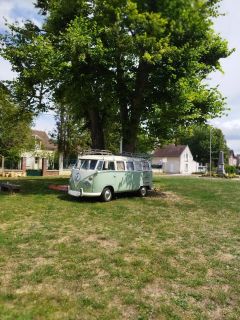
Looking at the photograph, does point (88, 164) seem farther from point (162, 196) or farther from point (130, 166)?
point (162, 196)

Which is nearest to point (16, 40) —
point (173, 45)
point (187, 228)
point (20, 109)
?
point (20, 109)

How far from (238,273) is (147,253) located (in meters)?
2.35

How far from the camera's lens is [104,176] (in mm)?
17188

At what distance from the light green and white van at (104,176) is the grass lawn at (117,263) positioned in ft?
5.78

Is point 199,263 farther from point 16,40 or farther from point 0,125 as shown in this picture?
point 0,125

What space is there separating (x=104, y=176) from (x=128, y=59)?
27.0ft

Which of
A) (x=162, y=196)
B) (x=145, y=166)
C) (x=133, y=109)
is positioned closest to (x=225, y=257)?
(x=162, y=196)

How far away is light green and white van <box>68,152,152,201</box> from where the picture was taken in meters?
16.8

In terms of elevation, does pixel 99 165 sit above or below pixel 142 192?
above

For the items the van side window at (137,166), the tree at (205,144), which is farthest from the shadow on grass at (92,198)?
the tree at (205,144)

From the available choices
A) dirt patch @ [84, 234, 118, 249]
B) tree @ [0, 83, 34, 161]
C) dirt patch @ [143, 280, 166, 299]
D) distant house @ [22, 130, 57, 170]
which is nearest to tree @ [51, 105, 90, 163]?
distant house @ [22, 130, 57, 170]

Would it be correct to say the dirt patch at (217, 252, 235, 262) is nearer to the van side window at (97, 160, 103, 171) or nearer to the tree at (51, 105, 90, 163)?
the van side window at (97, 160, 103, 171)

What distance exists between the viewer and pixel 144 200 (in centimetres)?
1800

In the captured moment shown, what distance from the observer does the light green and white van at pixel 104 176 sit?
16.8 metres
